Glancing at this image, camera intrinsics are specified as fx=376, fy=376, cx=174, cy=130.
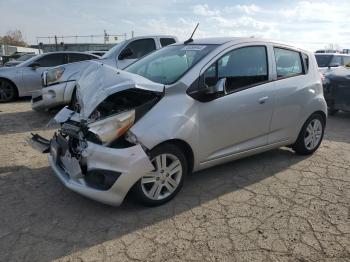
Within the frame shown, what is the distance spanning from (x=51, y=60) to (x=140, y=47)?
11.4ft

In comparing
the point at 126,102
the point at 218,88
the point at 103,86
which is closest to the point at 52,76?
the point at 103,86

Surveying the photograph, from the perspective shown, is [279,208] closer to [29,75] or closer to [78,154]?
[78,154]

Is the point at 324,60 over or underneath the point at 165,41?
underneath

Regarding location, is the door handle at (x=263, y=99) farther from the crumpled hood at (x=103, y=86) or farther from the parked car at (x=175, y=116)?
the crumpled hood at (x=103, y=86)

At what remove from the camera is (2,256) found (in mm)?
3117

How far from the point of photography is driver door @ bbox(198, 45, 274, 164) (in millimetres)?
4246

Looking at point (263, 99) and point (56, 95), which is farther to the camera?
point (56, 95)

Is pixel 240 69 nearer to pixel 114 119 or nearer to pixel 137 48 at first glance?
pixel 114 119

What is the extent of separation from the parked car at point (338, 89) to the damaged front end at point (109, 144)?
20.9 ft

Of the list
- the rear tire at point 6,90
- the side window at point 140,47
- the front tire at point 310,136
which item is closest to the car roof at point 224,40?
the front tire at point 310,136

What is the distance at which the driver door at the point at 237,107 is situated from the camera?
13.9ft

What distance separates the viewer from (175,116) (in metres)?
3.90

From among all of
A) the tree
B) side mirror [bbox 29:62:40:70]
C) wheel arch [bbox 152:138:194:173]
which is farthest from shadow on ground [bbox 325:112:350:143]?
the tree

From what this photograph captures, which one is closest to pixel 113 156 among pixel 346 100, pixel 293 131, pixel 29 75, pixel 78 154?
pixel 78 154
